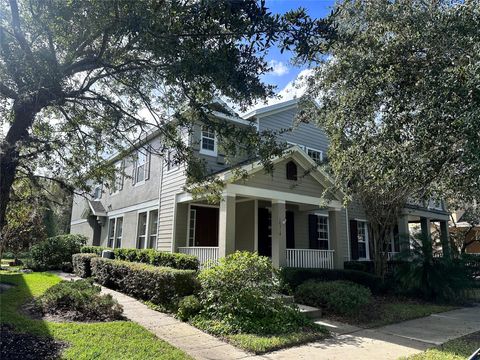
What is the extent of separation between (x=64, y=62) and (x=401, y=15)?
24.1ft

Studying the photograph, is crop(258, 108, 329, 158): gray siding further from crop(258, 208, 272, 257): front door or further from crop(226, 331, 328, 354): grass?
crop(226, 331, 328, 354): grass

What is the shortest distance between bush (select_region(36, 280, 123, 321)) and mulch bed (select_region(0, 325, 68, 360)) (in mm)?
1659

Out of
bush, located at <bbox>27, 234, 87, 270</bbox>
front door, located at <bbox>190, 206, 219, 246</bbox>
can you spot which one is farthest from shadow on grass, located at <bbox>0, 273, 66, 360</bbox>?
bush, located at <bbox>27, 234, 87, 270</bbox>

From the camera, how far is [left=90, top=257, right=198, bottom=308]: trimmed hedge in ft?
30.5

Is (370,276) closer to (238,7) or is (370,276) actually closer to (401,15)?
(401,15)

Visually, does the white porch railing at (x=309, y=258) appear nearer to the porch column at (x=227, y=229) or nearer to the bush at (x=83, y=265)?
the porch column at (x=227, y=229)

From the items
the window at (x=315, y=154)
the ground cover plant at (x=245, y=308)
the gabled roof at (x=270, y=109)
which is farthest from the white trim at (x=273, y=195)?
the window at (x=315, y=154)

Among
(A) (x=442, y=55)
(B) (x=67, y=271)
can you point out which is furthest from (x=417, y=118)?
(B) (x=67, y=271)

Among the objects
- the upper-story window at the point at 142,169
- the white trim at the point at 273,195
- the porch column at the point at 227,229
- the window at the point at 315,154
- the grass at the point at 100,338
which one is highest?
the window at the point at 315,154

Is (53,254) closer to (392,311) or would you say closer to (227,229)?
(227,229)

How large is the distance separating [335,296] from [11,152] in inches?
328

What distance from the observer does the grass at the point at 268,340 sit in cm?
645

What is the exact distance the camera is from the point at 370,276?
14.0m

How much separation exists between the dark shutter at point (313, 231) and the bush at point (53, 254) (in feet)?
39.5
